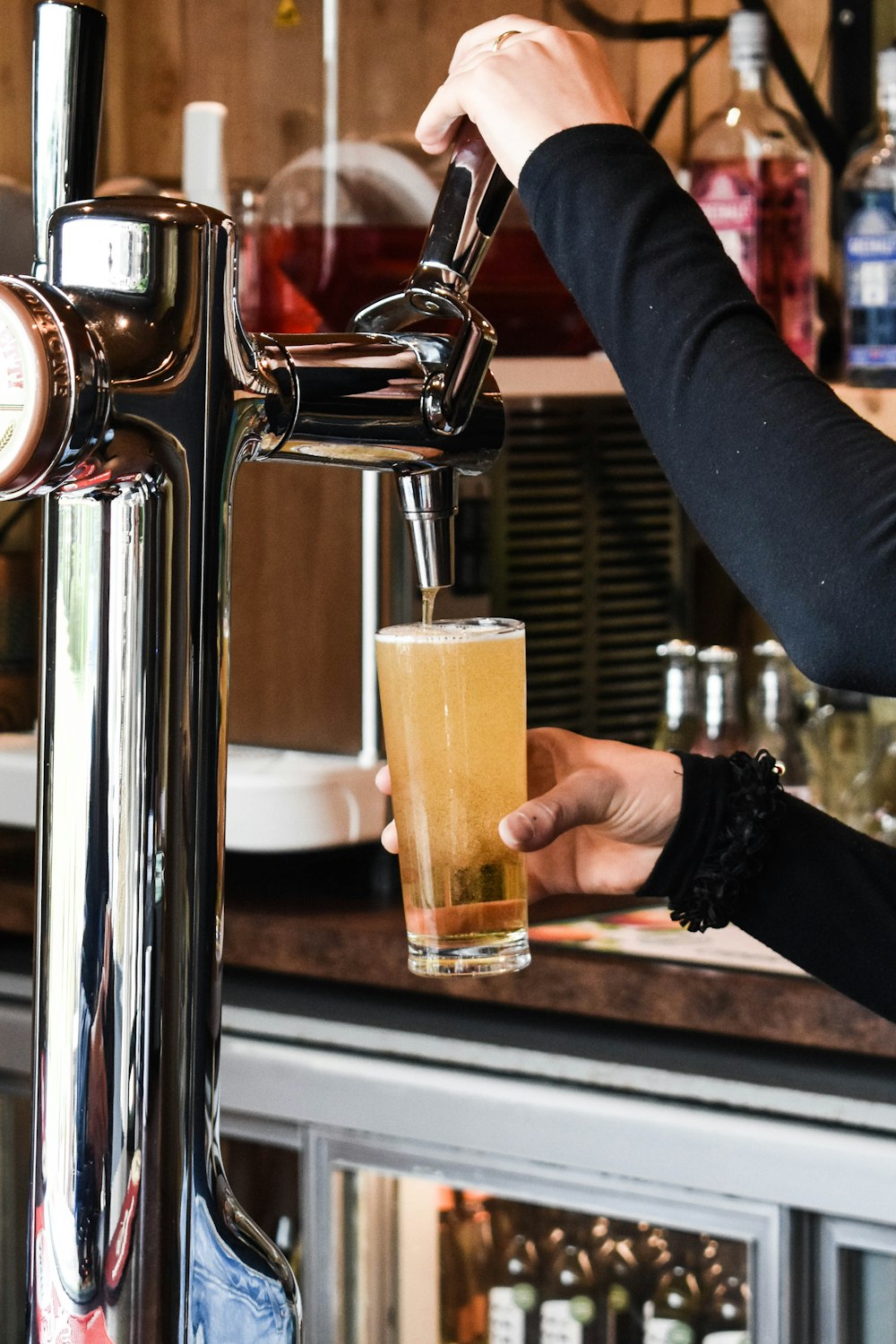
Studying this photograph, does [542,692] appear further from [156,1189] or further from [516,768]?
[156,1189]

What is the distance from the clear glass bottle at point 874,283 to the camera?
1.88 meters

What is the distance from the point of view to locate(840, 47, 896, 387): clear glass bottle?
74.0 inches

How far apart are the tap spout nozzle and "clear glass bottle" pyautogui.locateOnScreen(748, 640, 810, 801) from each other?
145 cm

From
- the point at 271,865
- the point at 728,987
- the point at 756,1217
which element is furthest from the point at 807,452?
the point at 271,865

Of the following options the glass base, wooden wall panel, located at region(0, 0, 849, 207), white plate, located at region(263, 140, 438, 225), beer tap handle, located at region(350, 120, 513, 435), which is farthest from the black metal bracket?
beer tap handle, located at region(350, 120, 513, 435)

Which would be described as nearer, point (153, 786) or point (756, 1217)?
A: point (153, 786)

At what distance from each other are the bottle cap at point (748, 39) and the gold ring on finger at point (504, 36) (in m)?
1.33

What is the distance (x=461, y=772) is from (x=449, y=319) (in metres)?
0.25

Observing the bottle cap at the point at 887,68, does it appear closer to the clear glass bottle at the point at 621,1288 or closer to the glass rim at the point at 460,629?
the clear glass bottle at the point at 621,1288

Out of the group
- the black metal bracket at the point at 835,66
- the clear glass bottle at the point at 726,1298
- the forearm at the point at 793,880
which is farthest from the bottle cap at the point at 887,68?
the clear glass bottle at the point at 726,1298

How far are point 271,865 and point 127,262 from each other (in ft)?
5.00

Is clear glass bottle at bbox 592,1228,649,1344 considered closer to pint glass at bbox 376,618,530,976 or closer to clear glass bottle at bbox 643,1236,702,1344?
clear glass bottle at bbox 643,1236,702,1344

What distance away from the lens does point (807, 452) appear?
754 mm

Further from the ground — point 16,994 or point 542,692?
point 542,692
